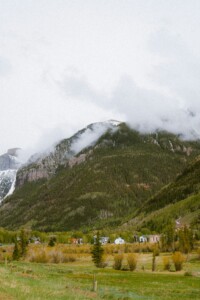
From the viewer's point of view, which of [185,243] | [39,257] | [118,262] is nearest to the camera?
[118,262]

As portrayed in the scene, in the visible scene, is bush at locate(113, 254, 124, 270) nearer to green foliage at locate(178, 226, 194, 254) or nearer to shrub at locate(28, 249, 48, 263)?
shrub at locate(28, 249, 48, 263)

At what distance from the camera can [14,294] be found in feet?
108

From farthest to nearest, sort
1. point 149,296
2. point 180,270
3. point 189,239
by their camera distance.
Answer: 1. point 189,239
2. point 180,270
3. point 149,296

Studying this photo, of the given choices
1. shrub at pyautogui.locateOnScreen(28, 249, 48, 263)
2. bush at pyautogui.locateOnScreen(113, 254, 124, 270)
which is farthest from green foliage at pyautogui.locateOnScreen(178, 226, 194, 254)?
shrub at pyautogui.locateOnScreen(28, 249, 48, 263)

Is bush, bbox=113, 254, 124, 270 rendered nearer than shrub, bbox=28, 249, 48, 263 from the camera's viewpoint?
Yes

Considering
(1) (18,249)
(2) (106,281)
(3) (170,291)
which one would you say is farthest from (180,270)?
(1) (18,249)

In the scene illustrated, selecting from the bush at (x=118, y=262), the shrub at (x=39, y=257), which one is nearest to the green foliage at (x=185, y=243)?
the bush at (x=118, y=262)

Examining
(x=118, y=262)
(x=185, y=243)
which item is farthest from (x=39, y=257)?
(x=185, y=243)

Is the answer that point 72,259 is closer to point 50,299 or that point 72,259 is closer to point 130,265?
point 130,265

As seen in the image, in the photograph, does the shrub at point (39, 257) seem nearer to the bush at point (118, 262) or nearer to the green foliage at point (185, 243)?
the bush at point (118, 262)

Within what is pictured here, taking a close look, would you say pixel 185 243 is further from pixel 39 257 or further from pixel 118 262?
pixel 39 257

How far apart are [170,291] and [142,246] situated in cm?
12345

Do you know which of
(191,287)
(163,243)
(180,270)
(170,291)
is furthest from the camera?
(163,243)

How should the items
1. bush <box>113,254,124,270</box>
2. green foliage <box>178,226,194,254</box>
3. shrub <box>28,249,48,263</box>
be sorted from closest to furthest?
bush <box>113,254,124,270</box> < shrub <box>28,249,48,263</box> < green foliage <box>178,226,194,254</box>
